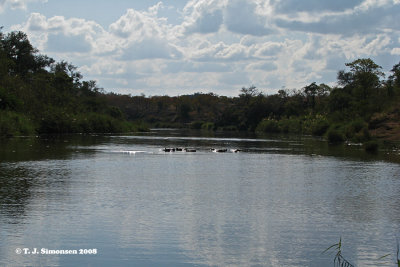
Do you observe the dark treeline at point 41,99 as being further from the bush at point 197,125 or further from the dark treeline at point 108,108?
the bush at point 197,125

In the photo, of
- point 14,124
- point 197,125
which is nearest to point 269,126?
point 197,125

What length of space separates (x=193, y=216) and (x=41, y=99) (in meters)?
79.6

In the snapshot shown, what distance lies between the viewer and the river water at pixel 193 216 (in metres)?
13.9

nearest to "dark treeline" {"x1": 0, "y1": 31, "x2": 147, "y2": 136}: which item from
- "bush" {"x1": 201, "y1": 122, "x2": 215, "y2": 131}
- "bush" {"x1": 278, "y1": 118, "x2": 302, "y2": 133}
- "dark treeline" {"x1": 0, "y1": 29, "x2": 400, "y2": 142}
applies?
"dark treeline" {"x1": 0, "y1": 29, "x2": 400, "y2": 142}

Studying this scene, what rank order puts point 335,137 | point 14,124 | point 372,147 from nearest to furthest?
point 372,147
point 14,124
point 335,137

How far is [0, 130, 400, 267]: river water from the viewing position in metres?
13.9

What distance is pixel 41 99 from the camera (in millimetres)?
93125

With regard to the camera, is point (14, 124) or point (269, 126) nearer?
point (14, 124)

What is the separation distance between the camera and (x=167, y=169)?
35031 millimetres

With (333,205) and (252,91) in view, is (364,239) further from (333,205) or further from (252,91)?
(252,91)

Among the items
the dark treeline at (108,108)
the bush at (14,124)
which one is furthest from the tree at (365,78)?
the bush at (14,124)

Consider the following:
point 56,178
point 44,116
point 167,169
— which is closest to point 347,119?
point 44,116

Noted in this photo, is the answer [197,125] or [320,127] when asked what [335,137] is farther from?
[197,125]

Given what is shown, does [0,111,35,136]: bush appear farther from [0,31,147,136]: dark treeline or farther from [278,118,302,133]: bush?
[278,118,302,133]: bush
